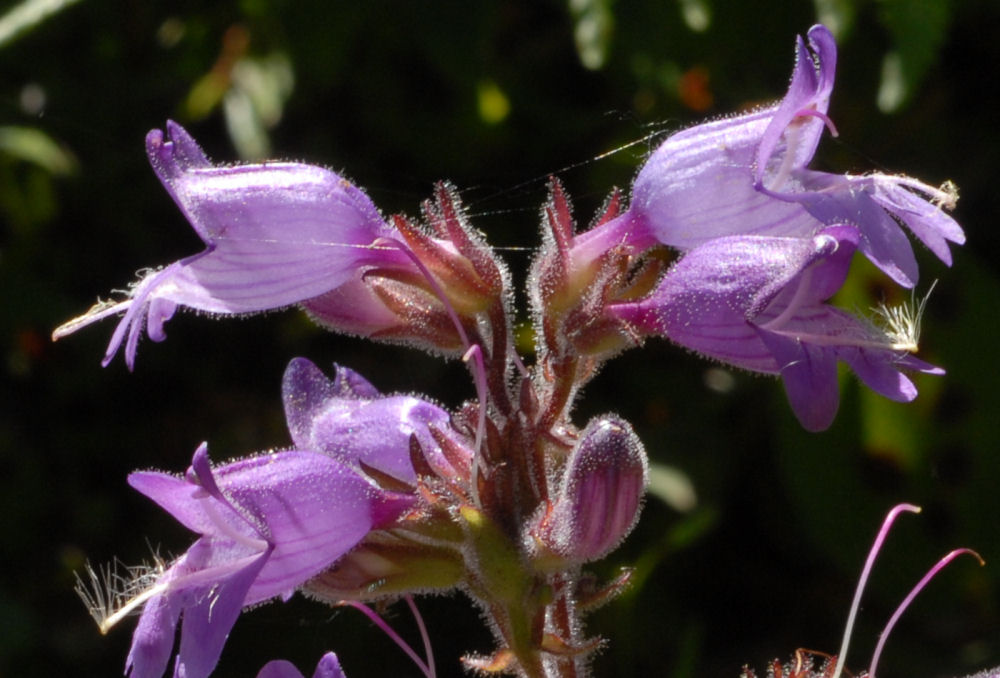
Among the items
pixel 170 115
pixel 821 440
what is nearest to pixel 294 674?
pixel 821 440

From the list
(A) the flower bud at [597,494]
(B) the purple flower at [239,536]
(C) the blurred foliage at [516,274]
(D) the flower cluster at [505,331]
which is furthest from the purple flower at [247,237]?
(C) the blurred foliage at [516,274]

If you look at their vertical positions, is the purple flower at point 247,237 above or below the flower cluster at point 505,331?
above

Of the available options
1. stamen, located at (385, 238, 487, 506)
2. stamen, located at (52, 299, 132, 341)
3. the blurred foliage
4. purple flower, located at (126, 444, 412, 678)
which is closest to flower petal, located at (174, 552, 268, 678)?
purple flower, located at (126, 444, 412, 678)

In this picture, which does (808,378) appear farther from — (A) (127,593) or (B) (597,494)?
(A) (127,593)

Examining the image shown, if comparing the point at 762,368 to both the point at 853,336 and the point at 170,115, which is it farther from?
the point at 170,115

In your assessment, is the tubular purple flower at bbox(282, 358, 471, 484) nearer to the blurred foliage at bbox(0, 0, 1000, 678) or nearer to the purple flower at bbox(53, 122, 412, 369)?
the purple flower at bbox(53, 122, 412, 369)

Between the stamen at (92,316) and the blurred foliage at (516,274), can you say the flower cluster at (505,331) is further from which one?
the blurred foliage at (516,274)
